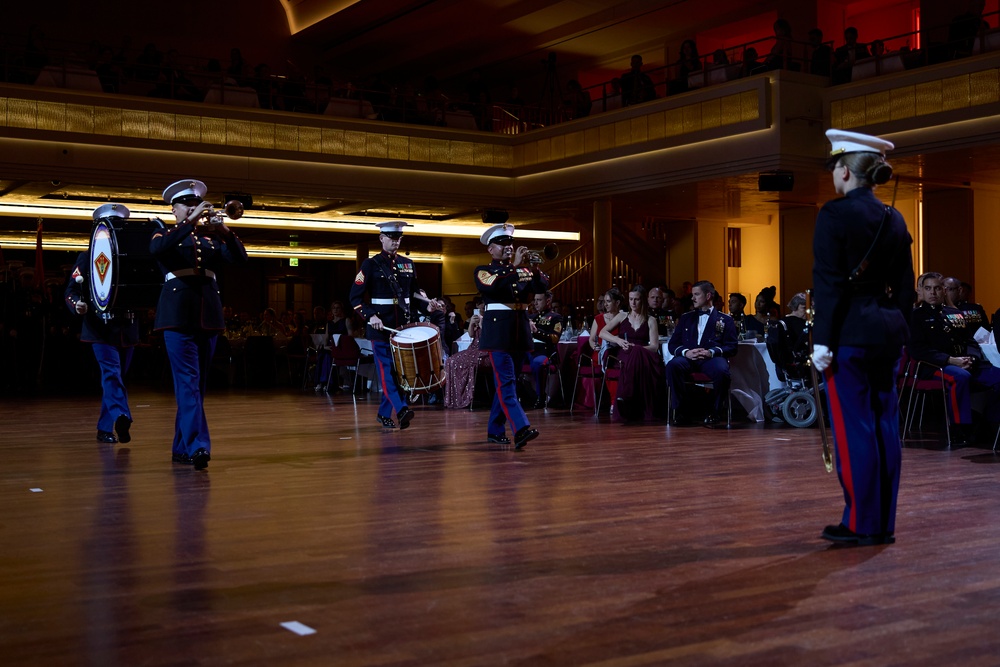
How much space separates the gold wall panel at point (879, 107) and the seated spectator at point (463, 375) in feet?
21.4

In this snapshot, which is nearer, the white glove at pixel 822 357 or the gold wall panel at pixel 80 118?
the white glove at pixel 822 357

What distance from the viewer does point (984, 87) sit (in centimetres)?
1255

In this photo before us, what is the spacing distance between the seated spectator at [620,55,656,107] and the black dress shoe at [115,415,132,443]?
10.8 meters

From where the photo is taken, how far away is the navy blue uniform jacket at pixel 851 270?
3715mm

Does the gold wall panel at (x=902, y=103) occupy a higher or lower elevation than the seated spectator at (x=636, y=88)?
lower

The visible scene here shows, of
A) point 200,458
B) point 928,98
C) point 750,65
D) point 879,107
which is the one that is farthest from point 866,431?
point 750,65

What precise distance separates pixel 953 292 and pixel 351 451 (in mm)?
4290

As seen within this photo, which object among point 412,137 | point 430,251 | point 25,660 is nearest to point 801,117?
point 412,137

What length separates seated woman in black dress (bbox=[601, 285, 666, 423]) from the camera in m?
8.99

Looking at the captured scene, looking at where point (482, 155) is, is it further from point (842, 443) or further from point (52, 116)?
point (842, 443)

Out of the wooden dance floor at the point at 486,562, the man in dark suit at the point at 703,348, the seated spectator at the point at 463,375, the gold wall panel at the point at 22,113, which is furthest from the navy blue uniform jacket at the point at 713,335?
the gold wall panel at the point at 22,113

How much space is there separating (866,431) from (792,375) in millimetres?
4922

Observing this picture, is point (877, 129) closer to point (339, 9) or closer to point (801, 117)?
point (801, 117)

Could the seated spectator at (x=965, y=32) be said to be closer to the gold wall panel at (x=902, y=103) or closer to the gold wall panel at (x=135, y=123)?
the gold wall panel at (x=902, y=103)
